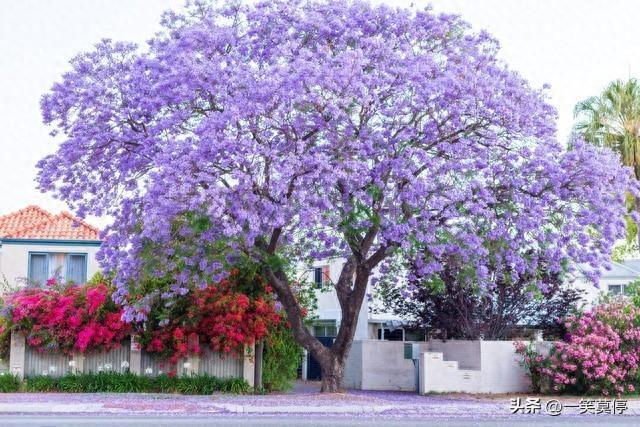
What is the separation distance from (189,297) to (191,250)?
15.5 ft

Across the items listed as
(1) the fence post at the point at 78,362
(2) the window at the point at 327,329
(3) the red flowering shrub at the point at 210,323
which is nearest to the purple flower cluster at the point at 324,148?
(3) the red flowering shrub at the point at 210,323

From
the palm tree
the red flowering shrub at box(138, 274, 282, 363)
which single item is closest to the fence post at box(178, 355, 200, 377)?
the red flowering shrub at box(138, 274, 282, 363)

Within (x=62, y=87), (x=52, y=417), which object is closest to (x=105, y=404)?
(x=52, y=417)

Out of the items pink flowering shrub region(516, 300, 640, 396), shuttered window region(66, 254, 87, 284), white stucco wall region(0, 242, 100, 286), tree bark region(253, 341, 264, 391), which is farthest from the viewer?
shuttered window region(66, 254, 87, 284)

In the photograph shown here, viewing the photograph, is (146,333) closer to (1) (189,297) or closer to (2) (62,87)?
(1) (189,297)

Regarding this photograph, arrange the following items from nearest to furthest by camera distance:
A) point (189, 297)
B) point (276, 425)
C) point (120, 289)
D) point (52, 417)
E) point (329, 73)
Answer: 1. point (276, 425)
2. point (52, 417)
3. point (329, 73)
4. point (120, 289)
5. point (189, 297)

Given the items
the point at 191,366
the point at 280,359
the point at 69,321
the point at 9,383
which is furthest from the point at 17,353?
the point at 280,359

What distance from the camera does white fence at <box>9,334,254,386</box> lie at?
26250 millimetres

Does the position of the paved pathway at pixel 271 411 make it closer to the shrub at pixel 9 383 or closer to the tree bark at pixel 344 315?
the tree bark at pixel 344 315

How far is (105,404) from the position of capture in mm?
20562

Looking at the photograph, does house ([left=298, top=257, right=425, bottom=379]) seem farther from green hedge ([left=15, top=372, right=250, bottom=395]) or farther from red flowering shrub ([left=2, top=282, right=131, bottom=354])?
red flowering shrub ([left=2, top=282, right=131, bottom=354])

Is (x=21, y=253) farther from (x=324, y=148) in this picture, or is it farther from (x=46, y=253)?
(x=324, y=148)

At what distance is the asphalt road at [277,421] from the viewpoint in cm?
1636

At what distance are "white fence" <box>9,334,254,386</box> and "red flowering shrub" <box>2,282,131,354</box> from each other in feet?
0.94
